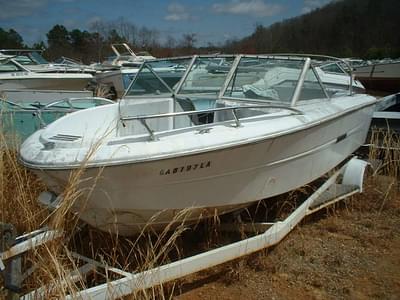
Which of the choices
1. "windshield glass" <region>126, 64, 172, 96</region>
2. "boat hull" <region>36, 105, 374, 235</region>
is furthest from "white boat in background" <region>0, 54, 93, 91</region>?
"boat hull" <region>36, 105, 374, 235</region>

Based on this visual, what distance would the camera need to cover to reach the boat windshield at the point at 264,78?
370 centimetres

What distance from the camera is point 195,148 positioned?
262 cm

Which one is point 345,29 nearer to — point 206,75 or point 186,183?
point 206,75

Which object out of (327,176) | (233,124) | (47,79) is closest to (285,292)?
(233,124)

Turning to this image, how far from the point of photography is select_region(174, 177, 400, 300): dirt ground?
9.25 ft

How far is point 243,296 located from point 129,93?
8.04 feet

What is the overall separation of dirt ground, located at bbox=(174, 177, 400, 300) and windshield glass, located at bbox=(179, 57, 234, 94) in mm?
1679

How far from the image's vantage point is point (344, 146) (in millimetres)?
4355

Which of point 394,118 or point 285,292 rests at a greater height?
point 394,118

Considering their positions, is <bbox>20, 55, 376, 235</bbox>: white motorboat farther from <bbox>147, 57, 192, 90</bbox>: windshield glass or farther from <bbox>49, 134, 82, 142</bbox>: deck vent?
<bbox>147, 57, 192, 90</bbox>: windshield glass

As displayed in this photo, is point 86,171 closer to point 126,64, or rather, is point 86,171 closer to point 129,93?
point 129,93

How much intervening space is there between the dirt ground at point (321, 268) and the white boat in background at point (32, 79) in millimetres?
8167

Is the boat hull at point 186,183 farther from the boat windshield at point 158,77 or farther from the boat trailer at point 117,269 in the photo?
the boat windshield at point 158,77

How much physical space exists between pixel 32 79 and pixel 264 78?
7652 millimetres
